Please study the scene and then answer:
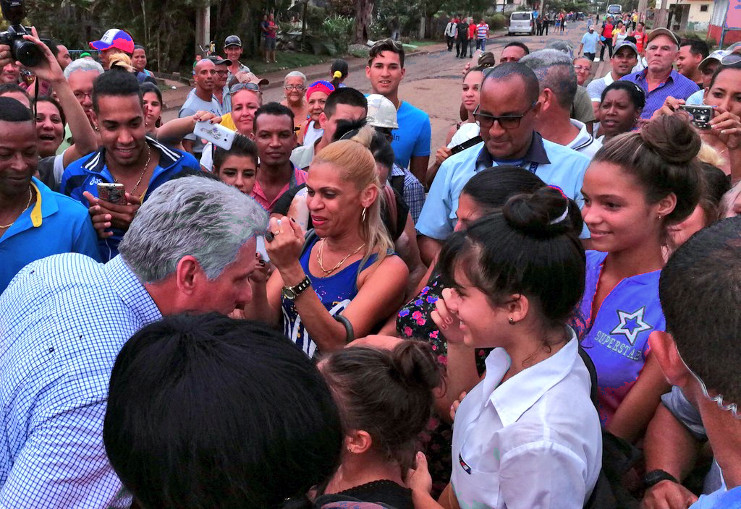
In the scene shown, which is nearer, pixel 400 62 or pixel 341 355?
pixel 341 355

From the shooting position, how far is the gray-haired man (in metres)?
1.53

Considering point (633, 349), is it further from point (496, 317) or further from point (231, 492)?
point (231, 492)

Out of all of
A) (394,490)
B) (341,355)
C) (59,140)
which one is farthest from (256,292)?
(59,140)

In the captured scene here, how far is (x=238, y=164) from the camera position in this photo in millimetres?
4008

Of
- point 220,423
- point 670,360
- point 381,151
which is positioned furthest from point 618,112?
point 220,423

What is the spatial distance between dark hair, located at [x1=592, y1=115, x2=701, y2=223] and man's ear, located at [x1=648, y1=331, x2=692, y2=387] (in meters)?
1.18

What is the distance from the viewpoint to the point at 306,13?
26.7 meters

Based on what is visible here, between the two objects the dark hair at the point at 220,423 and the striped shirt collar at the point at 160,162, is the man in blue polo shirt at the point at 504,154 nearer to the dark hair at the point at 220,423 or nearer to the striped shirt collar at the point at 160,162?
the striped shirt collar at the point at 160,162

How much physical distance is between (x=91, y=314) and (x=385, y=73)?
4.17 metres

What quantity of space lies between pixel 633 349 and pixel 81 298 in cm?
183

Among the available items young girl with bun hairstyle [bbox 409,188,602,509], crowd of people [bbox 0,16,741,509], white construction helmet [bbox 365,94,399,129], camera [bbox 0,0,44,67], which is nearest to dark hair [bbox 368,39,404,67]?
white construction helmet [bbox 365,94,399,129]

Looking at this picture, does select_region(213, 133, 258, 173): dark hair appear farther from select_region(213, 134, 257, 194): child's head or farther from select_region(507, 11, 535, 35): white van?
Answer: select_region(507, 11, 535, 35): white van

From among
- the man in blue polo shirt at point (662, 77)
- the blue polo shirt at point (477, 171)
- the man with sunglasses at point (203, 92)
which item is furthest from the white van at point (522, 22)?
the blue polo shirt at point (477, 171)

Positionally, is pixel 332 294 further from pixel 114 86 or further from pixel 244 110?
pixel 244 110
